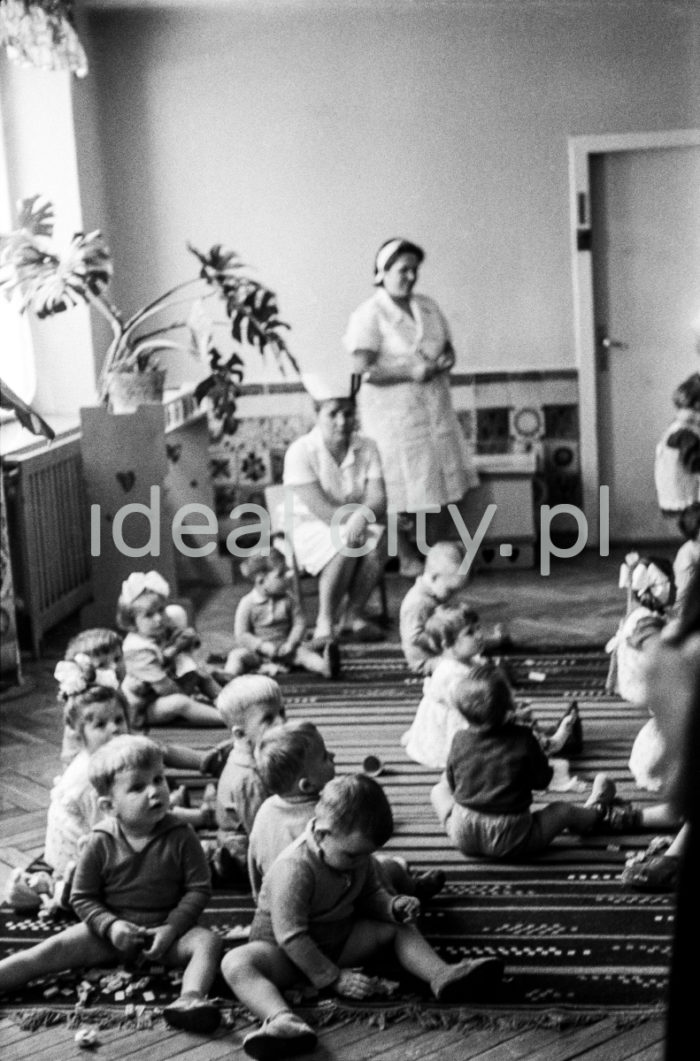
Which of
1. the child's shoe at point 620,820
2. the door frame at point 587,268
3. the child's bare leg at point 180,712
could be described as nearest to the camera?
the child's shoe at point 620,820

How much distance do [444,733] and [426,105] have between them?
459cm

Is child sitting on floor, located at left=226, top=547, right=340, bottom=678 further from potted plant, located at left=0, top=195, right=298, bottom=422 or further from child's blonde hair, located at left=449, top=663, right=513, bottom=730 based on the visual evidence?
child's blonde hair, located at left=449, top=663, right=513, bottom=730

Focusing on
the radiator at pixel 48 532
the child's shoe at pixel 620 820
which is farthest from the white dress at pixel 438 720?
the radiator at pixel 48 532

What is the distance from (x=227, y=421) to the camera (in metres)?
6.58

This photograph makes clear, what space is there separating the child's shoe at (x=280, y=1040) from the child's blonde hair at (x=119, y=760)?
65 centimetres

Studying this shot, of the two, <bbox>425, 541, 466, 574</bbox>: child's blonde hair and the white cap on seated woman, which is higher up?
the white cap on seated woman

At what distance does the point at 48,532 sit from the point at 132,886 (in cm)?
370

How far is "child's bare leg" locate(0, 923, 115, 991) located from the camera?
3.25 meters

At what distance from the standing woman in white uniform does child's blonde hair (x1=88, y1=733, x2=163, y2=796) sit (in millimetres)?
4020

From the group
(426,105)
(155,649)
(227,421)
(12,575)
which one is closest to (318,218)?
(426,105)

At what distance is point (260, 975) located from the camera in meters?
3.12

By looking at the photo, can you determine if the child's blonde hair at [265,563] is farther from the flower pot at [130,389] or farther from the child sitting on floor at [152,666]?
the flower pot at [130,389]

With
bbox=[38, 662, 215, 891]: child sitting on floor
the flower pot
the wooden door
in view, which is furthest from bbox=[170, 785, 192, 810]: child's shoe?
the wooden door

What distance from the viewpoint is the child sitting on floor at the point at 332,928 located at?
3.09 m
